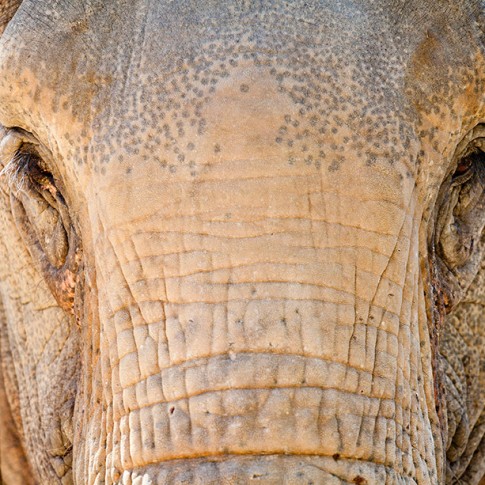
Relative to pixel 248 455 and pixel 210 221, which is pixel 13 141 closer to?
pixel 210 221

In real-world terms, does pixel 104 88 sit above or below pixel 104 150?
above

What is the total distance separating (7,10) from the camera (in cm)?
315

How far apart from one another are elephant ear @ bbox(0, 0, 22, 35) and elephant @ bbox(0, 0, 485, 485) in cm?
18

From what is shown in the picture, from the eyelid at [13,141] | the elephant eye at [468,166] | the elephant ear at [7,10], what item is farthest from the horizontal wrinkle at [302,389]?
the elephant ear at [7,10]

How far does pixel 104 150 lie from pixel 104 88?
175 millimetres

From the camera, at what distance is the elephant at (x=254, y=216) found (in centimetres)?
252

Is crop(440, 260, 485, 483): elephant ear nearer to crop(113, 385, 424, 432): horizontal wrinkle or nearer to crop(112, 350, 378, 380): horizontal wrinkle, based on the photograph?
crop(113, 385, 424, 432): horizontal wrinkle

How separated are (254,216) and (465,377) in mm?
1072

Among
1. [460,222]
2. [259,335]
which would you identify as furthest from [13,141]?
[460,222]

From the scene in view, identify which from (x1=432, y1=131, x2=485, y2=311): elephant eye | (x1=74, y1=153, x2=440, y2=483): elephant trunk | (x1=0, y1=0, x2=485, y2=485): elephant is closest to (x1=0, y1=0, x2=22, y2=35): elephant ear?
(x1=0, y1=0, x2=485, y2=485): elephant

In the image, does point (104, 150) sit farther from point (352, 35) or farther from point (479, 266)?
point (479, 266)

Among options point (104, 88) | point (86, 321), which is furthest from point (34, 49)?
point (86, 321)

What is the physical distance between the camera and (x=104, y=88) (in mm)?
2834

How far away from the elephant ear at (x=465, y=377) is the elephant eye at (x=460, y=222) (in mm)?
168
